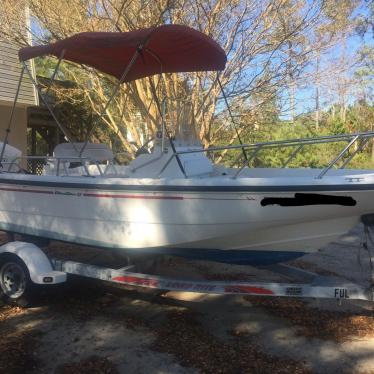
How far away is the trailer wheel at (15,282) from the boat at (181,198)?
54 centimetres

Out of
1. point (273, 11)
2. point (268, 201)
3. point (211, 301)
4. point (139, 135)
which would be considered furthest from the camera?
point (139, 135)

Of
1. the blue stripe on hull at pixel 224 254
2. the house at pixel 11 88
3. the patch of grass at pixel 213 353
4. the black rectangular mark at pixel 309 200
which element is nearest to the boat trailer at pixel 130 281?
the blue stripe on hull at pixel 224 254

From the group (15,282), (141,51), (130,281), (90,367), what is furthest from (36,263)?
(141,51)

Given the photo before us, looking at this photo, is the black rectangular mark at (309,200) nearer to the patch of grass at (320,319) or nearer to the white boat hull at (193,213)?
the white boat hull at (193,213)

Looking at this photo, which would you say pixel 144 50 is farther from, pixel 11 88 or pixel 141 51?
pixel 11 88

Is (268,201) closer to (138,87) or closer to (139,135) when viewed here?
(138,87)

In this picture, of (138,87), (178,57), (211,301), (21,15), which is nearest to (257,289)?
(211,301)

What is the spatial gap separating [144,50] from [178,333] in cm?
327

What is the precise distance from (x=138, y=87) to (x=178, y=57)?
5.22 meters

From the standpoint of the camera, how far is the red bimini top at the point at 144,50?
15.8 feet

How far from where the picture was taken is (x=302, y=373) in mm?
3729

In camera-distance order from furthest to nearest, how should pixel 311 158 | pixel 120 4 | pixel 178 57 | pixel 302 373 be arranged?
1. pixel 311 158
2. pixel 120 4
3. pixel 178 57
4. pixel 302 373

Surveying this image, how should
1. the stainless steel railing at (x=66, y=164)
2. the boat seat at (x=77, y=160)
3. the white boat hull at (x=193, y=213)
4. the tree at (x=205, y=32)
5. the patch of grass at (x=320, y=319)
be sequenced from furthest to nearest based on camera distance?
the tree at (x=205, y=32)
the boat seat at (x=77, y=160)
the stainless steel railing at (x=66, y=164)
the patch of grass at (x=320, y=319)
the white boat hull at (x=193, y=213)

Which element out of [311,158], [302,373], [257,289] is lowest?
[302,373]
